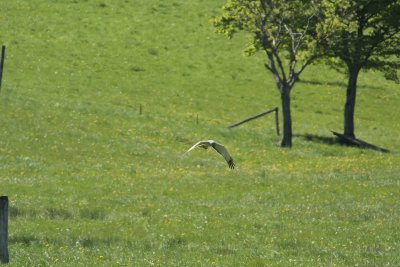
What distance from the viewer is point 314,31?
182 feet

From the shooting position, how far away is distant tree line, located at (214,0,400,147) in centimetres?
5156

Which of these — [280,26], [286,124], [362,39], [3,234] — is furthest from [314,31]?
[3,234]

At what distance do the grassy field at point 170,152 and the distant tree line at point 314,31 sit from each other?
14.1ft

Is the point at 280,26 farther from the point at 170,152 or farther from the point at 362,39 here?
the point at 170,152

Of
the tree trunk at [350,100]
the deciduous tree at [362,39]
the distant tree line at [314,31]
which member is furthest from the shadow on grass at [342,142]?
the tree trunk at [350,100]

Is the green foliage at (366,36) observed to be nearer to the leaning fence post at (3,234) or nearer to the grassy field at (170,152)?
the grassy field at (170,152)

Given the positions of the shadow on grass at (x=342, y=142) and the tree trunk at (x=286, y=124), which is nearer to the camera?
the tree trunk at (x=286, y=124)

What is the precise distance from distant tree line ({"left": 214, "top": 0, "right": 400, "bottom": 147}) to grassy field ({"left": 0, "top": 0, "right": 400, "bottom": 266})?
431 centimetres

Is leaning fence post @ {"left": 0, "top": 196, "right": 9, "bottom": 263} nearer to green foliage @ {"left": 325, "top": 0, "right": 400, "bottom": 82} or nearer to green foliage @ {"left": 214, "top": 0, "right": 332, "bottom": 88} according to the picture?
green foliage @ {"left": 214, "top": 0, "right": 332, "bottom": 88}

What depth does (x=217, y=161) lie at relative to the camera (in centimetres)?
4272

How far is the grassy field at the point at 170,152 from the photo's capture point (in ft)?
70.1

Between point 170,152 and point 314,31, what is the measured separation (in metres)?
15.9

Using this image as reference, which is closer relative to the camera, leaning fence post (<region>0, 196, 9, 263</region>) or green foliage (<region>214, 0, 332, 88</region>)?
leaning fence post (<region>0, 196, 9, 263</region>)

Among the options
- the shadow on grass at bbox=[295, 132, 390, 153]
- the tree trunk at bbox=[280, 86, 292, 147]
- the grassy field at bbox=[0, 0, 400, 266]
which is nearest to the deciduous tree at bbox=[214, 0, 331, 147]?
the tree trunk at bbox=[280, 86, 292, 147]
